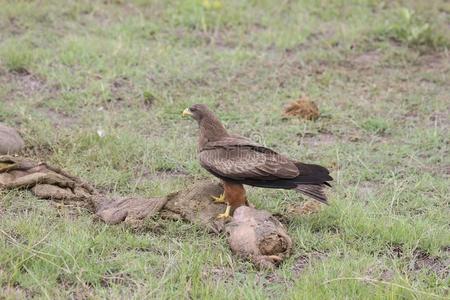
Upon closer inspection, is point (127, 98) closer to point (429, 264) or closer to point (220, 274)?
point (220, 274)

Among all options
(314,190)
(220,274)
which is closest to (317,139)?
(314,190)

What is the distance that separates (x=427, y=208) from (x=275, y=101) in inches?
102

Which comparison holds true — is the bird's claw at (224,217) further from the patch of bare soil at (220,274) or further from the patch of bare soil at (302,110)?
the patch of bare soil at (302,110)

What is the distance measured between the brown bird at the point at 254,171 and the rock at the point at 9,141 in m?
1.69

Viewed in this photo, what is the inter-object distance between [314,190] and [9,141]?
255cm

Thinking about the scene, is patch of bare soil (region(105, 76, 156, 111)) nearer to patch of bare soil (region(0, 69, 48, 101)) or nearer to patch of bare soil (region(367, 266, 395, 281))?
patch of bare soil (region(0, 69, 48, 101))

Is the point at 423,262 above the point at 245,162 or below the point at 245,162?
below

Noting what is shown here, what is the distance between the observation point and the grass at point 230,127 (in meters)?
4.70

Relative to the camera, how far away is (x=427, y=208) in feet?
19.5

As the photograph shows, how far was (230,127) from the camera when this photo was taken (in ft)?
25.0

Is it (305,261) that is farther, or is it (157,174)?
(157,174)

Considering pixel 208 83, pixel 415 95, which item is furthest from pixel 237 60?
pixel 415 95

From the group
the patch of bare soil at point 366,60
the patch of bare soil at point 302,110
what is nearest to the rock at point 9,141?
the patch of bare soil at point 302,110

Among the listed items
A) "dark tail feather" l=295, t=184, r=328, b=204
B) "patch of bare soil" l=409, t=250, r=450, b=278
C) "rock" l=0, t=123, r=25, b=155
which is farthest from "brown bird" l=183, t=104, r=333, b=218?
"rock" l=0, t=123, r=25, b=155
